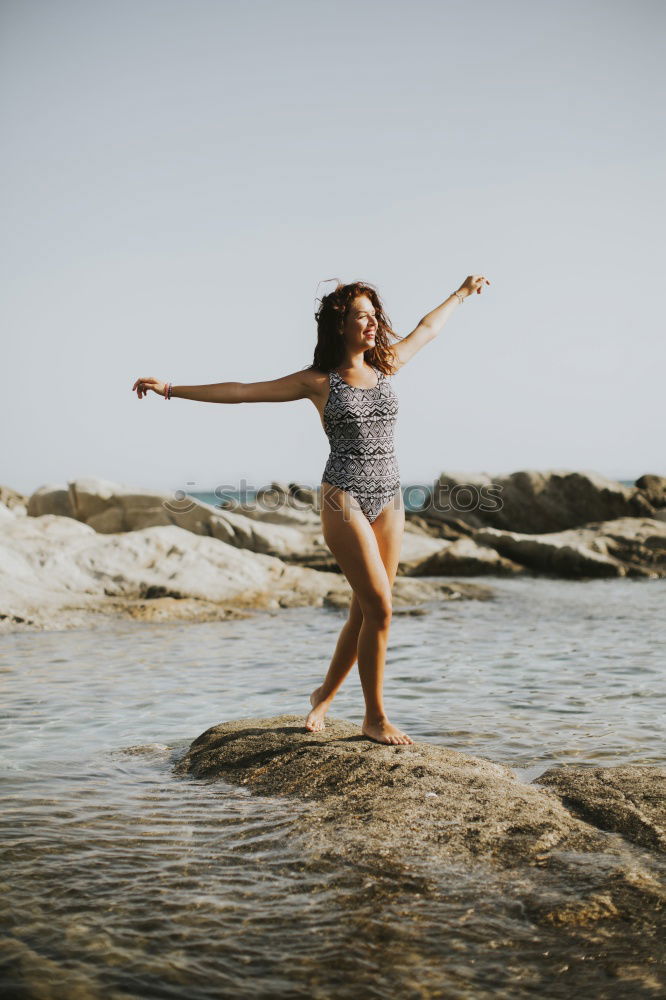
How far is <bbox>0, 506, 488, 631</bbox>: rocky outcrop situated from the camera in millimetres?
13406

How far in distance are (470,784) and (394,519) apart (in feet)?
5.13

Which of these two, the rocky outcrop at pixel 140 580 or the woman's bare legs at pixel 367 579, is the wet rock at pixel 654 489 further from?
the woman's bare legs at pixel 367 579

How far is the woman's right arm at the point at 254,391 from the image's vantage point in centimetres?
525

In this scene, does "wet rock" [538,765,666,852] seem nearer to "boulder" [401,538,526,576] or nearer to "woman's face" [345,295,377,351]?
"woman's face" [345,295,377,351]

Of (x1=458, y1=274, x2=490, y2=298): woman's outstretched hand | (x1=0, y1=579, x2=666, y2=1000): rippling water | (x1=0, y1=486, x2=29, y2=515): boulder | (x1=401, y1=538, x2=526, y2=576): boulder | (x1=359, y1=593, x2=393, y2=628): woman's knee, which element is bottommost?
(x1=0, y1=579, x2=666, y2=1000): rippling water

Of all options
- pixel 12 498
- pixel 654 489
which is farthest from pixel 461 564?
pixel 12 498

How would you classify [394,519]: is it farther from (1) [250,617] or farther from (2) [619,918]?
(1) [250,617]

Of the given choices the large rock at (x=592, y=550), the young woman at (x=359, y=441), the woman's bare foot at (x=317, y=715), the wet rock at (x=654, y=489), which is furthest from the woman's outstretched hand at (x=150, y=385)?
the wet rock at (x=654, y=489)

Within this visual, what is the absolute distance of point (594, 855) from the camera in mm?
4055

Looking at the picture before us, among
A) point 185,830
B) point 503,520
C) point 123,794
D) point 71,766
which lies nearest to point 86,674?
point 71,766

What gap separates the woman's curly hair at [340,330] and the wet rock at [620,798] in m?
2.62

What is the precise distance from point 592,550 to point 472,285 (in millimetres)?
18956

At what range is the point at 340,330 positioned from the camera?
17.8 feet

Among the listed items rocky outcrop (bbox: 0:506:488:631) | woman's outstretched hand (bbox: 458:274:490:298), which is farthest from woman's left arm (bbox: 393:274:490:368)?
rocky outcrop (bbox: 0:506:488:631)
